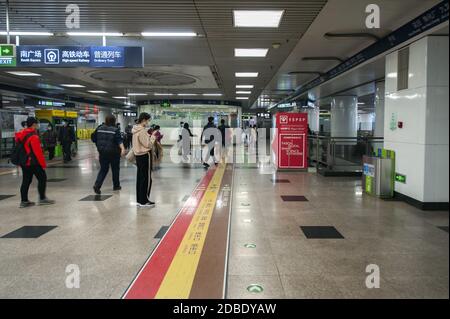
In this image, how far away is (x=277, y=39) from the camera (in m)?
8.20

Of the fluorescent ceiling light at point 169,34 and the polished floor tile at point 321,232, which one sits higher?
the fluorescent ceiling light at point 169,34

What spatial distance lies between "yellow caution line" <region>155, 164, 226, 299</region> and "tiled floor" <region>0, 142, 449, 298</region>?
335 mm

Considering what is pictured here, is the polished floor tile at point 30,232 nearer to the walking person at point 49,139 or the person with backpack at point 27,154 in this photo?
the person with backpack at point 27,154

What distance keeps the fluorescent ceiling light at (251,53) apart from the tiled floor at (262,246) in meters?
3.87

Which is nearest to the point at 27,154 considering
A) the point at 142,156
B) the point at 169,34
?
the point at 142,156

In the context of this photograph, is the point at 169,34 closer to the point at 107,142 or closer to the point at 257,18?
the point at 257,18

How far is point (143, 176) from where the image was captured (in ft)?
20.0

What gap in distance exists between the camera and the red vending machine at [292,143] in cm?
1111

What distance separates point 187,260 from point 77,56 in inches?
219

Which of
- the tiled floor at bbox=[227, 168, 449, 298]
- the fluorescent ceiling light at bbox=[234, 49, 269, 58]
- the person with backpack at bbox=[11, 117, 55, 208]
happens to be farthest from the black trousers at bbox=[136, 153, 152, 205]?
the fluorescent ceiling light at bbox=[234, 49, 269, 58]

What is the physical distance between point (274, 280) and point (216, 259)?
705mm

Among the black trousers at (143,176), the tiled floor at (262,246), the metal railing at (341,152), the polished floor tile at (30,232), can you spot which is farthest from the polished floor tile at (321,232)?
the metal railing at (341,152)

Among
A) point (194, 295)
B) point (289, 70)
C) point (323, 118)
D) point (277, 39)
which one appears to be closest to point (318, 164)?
point (289, 70)
